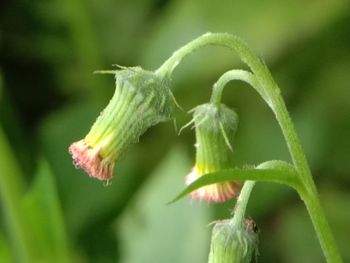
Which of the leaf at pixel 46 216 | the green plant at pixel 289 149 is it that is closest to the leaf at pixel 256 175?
the green plant at pixel 289 149

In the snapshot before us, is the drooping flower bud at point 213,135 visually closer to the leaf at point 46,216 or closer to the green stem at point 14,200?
the leaf at point 46,216

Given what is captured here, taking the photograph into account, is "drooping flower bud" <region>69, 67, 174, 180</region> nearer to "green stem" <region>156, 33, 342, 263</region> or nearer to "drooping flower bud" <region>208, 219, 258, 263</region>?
"green stem" <region>156, 33, 342, 263</region>

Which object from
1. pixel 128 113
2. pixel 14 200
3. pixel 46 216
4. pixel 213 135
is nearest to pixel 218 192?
pixel 213 135

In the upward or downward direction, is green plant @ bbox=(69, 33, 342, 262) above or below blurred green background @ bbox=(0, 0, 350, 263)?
below

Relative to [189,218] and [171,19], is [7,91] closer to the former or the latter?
[171,19]

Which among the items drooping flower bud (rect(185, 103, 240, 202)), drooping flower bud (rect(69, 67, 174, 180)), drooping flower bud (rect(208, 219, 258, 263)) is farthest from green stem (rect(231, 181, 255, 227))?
drooping flower bud (rect(69, 67, 174, 180))

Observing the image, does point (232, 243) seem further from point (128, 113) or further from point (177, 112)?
point (177, 112)
